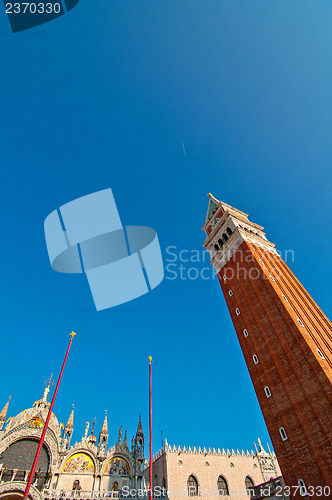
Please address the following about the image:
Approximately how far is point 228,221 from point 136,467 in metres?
36.4

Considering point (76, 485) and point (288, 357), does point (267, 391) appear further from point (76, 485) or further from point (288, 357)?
point (76, 485)

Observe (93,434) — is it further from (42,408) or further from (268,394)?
(268,394)

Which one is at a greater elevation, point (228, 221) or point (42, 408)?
point (228, 221)

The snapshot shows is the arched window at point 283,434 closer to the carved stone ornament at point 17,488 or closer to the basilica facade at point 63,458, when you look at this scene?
the basilica facade at point 63,458

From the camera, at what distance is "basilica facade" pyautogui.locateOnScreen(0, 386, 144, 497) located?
32.2 metres

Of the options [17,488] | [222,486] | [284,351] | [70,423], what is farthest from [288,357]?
[17,488]

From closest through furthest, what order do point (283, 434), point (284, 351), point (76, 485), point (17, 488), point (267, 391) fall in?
point (283, 434), point (17, 488), point (284, 351), point (267, 391), point (76, 485)

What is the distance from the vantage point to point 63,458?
111 feet

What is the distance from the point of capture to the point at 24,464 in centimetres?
3253

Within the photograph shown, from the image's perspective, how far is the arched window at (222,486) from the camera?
39266 mm

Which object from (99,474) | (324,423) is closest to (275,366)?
(324,423)

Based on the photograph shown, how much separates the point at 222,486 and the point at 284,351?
23463mm

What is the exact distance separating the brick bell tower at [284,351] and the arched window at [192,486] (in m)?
16.8

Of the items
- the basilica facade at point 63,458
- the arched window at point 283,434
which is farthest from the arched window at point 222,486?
the arched window at point 283,434
